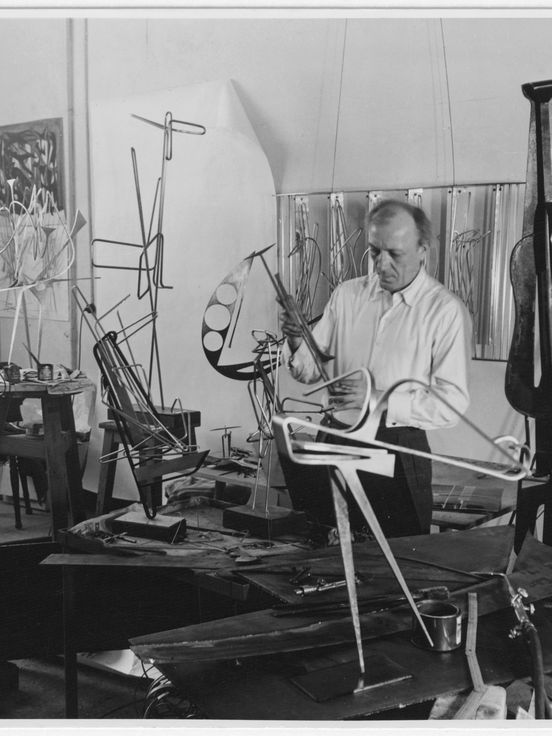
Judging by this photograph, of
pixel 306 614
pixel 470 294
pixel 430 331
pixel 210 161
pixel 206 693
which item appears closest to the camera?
pixel 206 693

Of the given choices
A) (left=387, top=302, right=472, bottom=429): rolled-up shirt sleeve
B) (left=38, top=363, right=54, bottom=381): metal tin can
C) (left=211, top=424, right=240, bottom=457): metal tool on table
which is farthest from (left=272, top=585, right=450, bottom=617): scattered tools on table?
(left=38, top=363, right=54, bottom=381): metal tin can

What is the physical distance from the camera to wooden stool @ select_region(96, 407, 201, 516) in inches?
104

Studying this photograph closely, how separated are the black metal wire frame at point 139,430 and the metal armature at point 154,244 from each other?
72 mm

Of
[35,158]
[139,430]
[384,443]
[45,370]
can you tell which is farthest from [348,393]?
[35,158]

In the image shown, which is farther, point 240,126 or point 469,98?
point 240,126

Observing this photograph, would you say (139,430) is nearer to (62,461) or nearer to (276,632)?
(62,461)

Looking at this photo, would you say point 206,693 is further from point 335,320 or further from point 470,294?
point 470,294

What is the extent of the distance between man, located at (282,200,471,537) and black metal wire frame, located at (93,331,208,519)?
429 mm

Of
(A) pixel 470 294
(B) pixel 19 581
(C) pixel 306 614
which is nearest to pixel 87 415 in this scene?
(B) pixel 19 581

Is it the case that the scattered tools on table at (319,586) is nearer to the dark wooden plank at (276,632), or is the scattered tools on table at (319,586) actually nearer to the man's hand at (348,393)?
the dark wooden plank at (276,632)

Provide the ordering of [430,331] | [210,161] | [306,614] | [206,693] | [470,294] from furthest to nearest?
[210,161] → [470,294] → [430,331] → [306,614] → [206,693]

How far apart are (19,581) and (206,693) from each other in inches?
50.6

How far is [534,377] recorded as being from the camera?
2369 millimetres

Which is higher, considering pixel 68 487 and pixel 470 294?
pixel 470 294
